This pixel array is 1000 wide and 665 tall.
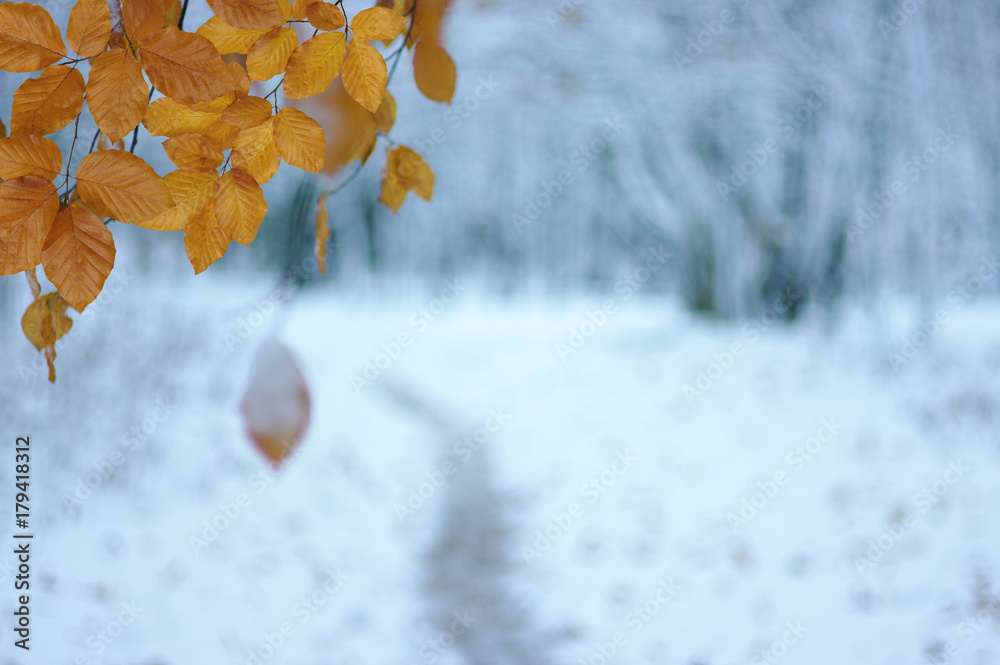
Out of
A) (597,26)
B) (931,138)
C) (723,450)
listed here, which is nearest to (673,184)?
(597,26)

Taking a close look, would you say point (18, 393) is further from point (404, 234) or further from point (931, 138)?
point (931, 138)

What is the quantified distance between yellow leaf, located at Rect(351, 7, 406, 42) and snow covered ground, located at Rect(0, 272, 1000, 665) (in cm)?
90

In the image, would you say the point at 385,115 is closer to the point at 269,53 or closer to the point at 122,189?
the point at 269,53

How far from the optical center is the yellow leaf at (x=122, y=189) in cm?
72

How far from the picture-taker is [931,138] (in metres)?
5.35

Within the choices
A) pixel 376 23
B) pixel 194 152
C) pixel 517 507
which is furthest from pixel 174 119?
pixel 517 507

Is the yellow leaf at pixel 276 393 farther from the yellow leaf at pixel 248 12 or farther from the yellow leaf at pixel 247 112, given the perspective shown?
the yellow leaf at pixel 248 12

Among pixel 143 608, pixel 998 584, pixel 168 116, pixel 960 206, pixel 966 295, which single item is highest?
pixel 960 206

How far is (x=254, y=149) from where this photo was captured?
0.84 metres

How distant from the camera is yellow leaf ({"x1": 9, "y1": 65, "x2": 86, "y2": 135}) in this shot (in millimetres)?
727

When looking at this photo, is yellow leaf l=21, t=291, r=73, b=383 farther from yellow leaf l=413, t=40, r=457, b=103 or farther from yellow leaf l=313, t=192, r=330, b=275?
yellow leaf l=413, t=40, r=457, b=103

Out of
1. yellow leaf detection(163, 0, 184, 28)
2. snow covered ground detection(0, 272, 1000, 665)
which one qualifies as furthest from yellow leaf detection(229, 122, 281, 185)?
snow covered ground detection(0, 272, 1000, 665)

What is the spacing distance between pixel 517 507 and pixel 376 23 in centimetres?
383

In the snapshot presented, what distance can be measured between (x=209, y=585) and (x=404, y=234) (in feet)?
17.7
